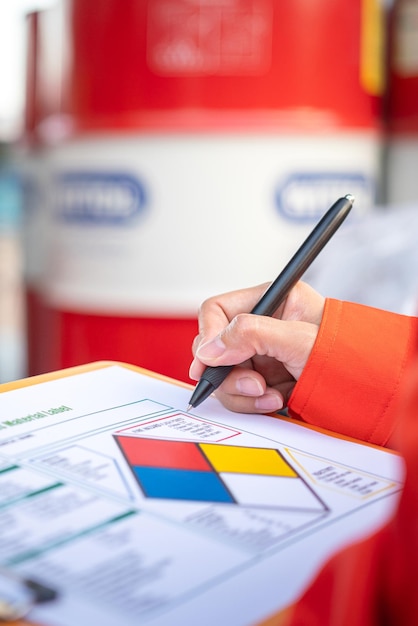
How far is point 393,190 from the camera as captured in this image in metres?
1.40

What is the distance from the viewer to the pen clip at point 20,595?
0.25 metres

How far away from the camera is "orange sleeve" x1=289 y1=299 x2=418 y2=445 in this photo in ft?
1.53

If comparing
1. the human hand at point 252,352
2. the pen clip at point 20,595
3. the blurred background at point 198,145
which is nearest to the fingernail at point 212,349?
the human hand at point 252,352

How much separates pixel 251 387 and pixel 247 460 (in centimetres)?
9

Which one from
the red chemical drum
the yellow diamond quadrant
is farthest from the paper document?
the red chemical drum

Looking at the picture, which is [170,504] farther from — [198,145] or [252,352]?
[198,145]

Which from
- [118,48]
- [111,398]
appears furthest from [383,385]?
[118,48]

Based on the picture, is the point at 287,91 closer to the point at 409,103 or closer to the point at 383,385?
the point at 409,103

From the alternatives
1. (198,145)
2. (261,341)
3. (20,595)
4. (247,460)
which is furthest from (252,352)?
(198,145)

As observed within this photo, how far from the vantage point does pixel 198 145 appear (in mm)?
1238

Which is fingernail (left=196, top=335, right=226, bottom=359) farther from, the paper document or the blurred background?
the blurred background

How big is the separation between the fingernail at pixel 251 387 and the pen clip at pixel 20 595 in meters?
0.23

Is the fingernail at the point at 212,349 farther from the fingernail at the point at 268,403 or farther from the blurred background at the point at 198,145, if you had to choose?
the blurred background at the point at 198,145

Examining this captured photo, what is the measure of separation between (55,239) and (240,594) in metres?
1.16
